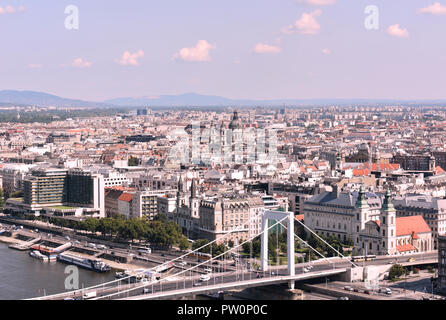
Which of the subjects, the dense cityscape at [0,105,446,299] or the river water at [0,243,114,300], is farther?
the dense cityscape at [0,105,446,299]

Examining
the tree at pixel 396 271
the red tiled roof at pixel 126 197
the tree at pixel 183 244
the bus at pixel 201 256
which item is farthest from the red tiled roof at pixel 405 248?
the red tiled roof at pixel 126 197

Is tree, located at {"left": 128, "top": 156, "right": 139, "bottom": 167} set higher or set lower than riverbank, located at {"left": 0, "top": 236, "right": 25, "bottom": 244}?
higher

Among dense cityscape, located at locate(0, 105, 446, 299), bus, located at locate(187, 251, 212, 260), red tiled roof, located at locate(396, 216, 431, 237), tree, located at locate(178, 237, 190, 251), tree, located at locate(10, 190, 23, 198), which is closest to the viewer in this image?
dense cityscape, located at locate(0, 105, 446, 299)

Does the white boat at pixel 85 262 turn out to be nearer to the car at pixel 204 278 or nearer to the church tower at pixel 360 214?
the car at pixel 204 278

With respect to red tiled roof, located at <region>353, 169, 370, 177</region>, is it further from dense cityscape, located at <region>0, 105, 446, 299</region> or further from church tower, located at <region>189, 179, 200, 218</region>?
church tower, located at <region>189, 179, 200, 218</region>


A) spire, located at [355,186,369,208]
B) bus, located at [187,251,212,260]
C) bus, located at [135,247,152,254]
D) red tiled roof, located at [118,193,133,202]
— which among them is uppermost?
spire, located at [355,186,369,208]

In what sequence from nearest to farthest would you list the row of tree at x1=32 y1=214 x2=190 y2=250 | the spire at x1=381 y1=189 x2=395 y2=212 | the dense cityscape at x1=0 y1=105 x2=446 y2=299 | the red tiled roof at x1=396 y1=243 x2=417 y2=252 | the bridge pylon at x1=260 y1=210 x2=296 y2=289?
the bridge pylon at x1=260 y1=210 x2=296 y2=289 → the dense cityscape at x1=0 y1=105 x2=446 y2=299 → the spire at x1=381 y1=189 x2=395 y2=212 → the red tiled roof at x1=396 y1=243 x2=417 y2=252 → the row of tree at x1=32 y1=214 x2=190 y2=250

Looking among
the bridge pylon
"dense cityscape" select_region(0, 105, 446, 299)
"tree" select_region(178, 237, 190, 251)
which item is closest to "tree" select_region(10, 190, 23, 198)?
"dense cityscape" select_region(0, 105, 446, 299)

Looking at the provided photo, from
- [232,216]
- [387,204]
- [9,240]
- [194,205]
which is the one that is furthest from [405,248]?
[9,240]
